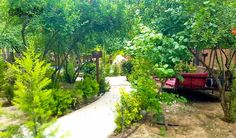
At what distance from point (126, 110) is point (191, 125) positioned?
215 centimetres

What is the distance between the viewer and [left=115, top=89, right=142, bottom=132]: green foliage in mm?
6738

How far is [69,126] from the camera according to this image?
756cm

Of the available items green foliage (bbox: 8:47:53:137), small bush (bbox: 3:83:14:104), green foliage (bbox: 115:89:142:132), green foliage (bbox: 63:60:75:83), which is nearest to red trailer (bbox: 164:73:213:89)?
green foliage (bbox: 115:89:142:132)

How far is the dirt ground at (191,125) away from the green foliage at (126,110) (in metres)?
0.26

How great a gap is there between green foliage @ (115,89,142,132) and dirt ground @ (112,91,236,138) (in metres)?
0.26

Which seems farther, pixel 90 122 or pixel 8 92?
pixel 8 92

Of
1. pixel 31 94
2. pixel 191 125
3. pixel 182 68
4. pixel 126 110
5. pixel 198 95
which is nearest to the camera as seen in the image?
pixel 31 94

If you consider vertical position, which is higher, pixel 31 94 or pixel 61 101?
pixel 31 94

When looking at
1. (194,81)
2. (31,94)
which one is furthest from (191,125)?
(31,94)

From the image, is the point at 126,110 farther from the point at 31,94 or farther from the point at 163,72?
the point at 31,94

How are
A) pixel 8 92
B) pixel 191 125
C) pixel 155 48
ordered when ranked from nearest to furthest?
pixel 155 48 < pixel 191 125 < pixel 8 92

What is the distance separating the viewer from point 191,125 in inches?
311

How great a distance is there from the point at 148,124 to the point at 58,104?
2.79 meters

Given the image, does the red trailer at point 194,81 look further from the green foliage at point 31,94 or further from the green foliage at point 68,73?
the green foliage at point 31,94
